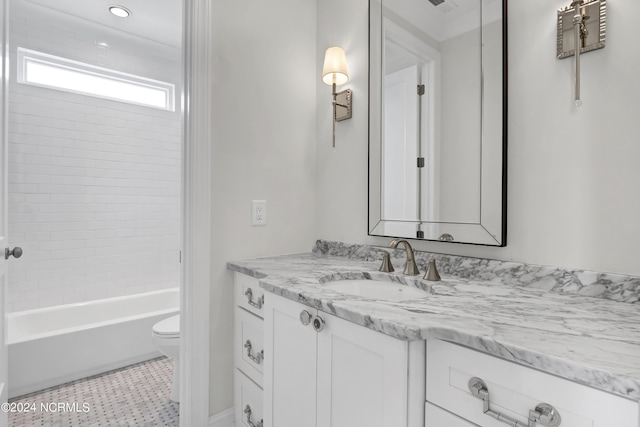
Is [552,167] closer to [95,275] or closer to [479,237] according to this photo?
[479,237]

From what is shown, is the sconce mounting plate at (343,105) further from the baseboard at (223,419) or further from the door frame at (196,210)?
the baseboard at (223,419)

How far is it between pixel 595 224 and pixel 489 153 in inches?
15.8

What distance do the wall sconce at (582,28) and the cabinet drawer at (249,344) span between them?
141 centimetres

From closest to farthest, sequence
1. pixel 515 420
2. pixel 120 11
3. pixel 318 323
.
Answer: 1. pixel 515 420
2. pixel 318 323
3. pixel 120 11

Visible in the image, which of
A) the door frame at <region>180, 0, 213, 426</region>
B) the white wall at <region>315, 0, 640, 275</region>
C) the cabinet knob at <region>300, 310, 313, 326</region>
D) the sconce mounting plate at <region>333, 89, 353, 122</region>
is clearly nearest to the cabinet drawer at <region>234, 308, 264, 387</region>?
the door frame at <region>180, 0, 213, 426</region>

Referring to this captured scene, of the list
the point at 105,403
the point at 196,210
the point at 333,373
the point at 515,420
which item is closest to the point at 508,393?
the point at 515,420

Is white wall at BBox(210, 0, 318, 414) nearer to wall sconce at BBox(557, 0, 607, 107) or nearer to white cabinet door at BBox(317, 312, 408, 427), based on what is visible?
white cabinet door at BBox(317, 312, 408, 427)

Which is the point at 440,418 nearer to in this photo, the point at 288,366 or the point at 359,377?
the point at 359,377

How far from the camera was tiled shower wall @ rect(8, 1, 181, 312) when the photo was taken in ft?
8.16

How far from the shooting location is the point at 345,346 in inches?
36.8

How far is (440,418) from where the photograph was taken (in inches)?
30.3

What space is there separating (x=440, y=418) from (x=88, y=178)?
304 cm

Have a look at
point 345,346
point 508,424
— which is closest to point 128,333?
point 345,346

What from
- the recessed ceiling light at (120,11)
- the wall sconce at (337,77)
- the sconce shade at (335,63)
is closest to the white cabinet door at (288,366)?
the wall sconce at (337,77)
